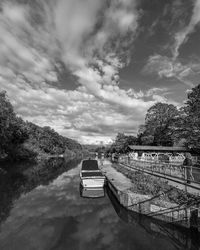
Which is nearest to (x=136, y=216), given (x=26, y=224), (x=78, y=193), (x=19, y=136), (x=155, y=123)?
(x=26, y=224)

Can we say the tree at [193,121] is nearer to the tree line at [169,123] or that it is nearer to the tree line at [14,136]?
the tree line at [169,123]

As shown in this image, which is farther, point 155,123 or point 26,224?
point 155,123

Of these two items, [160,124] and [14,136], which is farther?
[14,136]

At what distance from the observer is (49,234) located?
33.8 feet

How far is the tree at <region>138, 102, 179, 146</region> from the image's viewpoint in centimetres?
5469

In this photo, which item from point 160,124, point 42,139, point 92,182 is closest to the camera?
point 92,182

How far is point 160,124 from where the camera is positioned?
56.5 m

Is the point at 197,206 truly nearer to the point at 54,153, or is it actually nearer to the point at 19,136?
the point at 19,136

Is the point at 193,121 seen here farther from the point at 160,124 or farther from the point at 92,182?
the point at 92,182

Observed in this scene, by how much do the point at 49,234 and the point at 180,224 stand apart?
7782 millimetres

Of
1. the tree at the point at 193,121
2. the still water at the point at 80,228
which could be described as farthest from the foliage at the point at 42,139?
the still water at the point at 80,228

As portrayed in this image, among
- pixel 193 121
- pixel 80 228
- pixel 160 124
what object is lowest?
pixel 80 228

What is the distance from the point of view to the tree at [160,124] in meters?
54.7

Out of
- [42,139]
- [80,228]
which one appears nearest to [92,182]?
[80,228]
